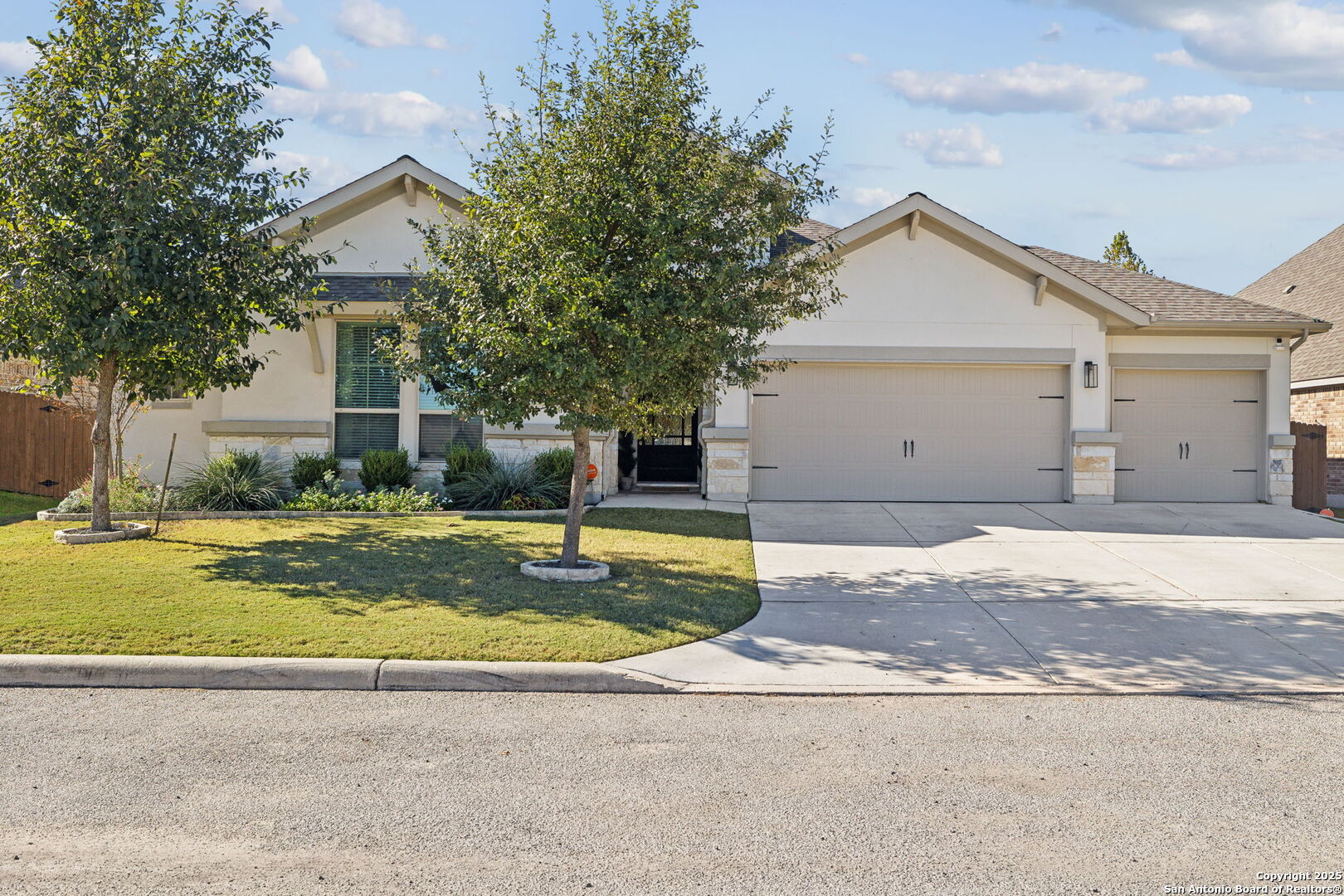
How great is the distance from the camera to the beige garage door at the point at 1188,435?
1605 centimetres

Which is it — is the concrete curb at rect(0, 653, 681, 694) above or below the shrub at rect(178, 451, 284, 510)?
below

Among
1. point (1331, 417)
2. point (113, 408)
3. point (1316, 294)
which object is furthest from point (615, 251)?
point (1316, 294)

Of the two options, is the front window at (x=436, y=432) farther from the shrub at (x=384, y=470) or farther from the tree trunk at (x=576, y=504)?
the tree trunk at (x=576, y=504)

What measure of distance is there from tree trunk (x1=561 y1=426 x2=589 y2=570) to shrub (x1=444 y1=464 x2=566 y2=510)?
412 centimetres

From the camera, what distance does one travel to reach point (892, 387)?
15.6m

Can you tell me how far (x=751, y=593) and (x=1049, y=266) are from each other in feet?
29.2

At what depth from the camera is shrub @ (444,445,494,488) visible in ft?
47.6

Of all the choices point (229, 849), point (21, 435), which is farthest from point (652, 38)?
point (21, 435)

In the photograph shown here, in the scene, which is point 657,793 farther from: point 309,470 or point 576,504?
point 309,470

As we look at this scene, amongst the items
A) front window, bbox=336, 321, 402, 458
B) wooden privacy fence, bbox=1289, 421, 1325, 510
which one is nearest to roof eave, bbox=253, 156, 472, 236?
front window, bbox=336, 321, 402, 458

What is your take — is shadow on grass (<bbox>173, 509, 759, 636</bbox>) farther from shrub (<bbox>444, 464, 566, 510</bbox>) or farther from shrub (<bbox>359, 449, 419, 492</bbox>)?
shrub (<bbox>359, 449, 419, 492</bbox>)

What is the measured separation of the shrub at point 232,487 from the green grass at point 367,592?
980 millimetres

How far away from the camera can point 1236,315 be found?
1562 centimetres

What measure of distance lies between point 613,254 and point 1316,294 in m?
21.6
